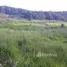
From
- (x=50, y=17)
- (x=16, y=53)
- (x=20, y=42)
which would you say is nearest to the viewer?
(x=16, y=53)

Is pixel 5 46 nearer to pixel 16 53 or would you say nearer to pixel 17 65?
pixel 16 53

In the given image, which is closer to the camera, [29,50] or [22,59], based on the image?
[22,59]

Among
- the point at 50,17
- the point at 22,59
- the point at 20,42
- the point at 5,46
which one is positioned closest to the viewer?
the point at 22,59

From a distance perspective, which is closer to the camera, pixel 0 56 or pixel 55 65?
pixel 55 65

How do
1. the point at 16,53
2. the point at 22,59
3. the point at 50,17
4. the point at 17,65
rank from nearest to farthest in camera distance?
the point at 17,65 < the point at 22,59 < the point at 16,53 < the point at 50,17

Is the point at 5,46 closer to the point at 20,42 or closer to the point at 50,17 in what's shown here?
the point at 20,42

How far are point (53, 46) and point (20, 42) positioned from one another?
483cm

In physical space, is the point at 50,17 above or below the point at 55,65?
below

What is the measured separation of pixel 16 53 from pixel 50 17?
386ft

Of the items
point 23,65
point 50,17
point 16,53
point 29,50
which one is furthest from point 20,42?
point 50,17

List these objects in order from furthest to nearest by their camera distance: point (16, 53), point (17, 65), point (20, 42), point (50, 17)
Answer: point (50, 17)
point (20, 42)
point (16, 53)
point (17, 65)

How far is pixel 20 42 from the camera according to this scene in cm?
2738

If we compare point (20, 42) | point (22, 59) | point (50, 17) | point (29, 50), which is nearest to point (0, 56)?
point (22, 59)

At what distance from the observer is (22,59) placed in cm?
1891
